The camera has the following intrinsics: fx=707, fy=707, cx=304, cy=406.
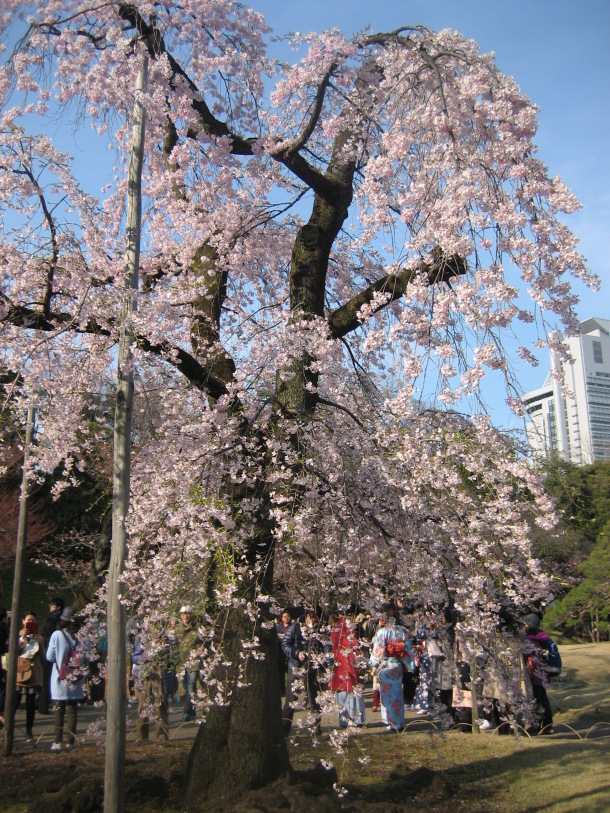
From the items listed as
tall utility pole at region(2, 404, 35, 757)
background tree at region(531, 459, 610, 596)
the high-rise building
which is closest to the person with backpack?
background tree at region(531, 459, 610, 596)

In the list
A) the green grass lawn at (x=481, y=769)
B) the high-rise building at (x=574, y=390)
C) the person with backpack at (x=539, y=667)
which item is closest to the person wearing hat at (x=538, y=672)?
the person with backpack at (x=539, y=667)

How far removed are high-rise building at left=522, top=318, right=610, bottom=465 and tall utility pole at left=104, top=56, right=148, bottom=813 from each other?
3.13 meters

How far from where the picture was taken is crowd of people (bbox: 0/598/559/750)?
610 cm

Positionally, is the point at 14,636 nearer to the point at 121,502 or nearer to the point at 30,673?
the point at 30,673

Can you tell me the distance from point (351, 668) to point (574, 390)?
4.16 meters

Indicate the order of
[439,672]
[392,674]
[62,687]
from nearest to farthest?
1. [62,687]
2. [392,674]
3. [439,672]

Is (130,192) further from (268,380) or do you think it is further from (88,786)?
(88,786)

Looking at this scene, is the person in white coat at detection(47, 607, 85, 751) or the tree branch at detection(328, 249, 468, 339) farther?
the person in white coat at detection(47, 607, 85, 751)

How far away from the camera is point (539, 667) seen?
923cm

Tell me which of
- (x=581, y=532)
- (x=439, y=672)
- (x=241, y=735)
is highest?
(x=581, y=532)

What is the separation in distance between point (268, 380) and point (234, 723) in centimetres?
315

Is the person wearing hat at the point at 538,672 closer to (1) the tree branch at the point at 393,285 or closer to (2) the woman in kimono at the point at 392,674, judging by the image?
(2) the woman in kimono at the point at 392,674

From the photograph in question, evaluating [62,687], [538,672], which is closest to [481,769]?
[538,672]

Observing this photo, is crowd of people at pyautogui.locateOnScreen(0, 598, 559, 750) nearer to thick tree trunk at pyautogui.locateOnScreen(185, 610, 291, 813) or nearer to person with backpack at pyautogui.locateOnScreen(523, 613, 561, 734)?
person with backpack at pyautogui.locateOnScreen(523, 613, 561, 734)
